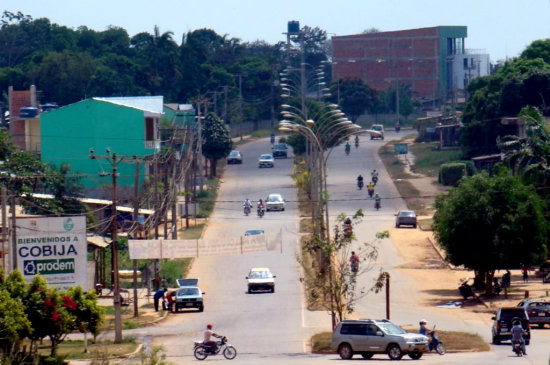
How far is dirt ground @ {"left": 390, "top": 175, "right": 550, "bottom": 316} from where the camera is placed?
49562mm

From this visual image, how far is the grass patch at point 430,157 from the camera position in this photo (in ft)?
321

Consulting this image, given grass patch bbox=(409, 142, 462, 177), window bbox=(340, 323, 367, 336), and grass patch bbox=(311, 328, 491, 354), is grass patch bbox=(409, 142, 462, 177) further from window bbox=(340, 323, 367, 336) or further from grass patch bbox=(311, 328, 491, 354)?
window bbox=(340, 323, 367, 336)

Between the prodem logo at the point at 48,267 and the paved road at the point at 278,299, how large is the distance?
392 centimetres

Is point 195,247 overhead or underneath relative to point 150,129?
underneath

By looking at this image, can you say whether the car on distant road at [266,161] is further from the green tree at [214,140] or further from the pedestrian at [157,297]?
the pedestrian at [157,297]

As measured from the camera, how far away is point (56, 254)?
137 feet

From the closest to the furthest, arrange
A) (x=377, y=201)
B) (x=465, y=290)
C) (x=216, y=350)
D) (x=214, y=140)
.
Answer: (x=216, y=350), (x=465, y=290), (x=377, y=201), (x=214, y=140)

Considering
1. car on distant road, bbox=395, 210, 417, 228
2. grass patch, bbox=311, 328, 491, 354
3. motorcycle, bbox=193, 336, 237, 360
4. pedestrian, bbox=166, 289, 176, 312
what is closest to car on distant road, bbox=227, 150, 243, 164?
car on distant road, bbox=395, 210, 417, 228

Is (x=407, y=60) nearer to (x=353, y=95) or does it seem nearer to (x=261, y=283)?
(x=353, y=95)

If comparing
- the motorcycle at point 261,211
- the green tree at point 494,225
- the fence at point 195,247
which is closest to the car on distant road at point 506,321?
the green tree at point 494,225

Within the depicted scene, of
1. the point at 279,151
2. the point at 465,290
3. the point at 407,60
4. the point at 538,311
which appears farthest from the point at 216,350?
the point at 407,60

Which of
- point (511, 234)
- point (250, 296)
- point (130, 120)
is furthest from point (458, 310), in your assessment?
point (130, 120)

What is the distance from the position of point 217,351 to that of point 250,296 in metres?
→ 18.6

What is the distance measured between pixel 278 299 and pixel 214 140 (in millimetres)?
46954
